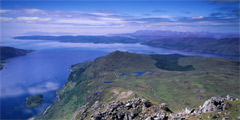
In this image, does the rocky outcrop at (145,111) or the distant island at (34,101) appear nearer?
the rocky outcrop at (145,111)

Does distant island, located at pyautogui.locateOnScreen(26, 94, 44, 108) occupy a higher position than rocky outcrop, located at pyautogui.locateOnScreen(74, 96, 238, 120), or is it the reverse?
rocky outcrop, located at pyautogui.locateOnScreen(74, 96, 238, 120)

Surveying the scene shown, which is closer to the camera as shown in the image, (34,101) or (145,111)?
(145,111)

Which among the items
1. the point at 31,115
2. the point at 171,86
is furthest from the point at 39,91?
the point at 171,86

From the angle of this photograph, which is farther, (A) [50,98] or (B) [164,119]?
(A) [50,98]

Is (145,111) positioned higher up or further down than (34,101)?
higher up

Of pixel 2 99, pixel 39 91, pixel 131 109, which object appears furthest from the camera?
pixel 39 91

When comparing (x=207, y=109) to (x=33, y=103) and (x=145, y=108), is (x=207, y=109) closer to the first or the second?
(x=145, y=108)

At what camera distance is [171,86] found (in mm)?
172500

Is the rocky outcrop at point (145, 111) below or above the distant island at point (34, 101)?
above

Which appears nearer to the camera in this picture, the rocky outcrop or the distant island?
the rocky outcrop

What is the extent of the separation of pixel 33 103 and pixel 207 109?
159701mm

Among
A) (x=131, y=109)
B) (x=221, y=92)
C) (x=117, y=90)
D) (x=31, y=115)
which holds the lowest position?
(x=31, y=115)

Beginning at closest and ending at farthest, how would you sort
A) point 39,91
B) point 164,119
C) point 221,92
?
point 164,119, point 221,92, point 39,91

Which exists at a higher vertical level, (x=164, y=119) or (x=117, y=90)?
(x=164, y=119)
